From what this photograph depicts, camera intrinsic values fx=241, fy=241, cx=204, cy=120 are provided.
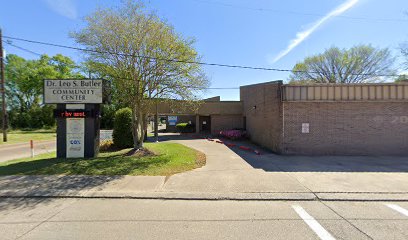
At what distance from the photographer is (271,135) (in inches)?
595

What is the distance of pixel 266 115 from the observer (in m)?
16.2

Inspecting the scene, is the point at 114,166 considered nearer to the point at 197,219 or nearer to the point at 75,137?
the point at 75,137

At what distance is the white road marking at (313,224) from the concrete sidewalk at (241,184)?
0.79 m

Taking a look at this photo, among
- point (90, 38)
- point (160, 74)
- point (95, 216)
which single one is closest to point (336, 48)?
point (160, 74)

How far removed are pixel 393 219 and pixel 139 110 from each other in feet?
35.4

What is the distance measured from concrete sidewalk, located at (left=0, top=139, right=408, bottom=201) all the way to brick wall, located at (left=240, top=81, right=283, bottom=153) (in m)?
4.32

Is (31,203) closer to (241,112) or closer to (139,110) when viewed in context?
(139,110)

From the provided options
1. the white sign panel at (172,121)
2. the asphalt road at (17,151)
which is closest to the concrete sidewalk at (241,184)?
the asphalt road at (17,151)

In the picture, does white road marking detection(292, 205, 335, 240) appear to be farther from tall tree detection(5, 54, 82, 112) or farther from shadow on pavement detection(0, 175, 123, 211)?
tall tree detection(5, 54, 82, 112)

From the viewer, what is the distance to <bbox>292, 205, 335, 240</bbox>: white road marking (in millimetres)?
4070

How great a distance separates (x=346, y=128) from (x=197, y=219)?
11804 millimetres

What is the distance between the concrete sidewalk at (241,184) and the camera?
6355 millimetres

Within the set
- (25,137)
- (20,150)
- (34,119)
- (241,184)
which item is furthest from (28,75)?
(241,184)

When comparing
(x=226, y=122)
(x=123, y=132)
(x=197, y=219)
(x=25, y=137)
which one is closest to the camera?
(x=197, y=219)
